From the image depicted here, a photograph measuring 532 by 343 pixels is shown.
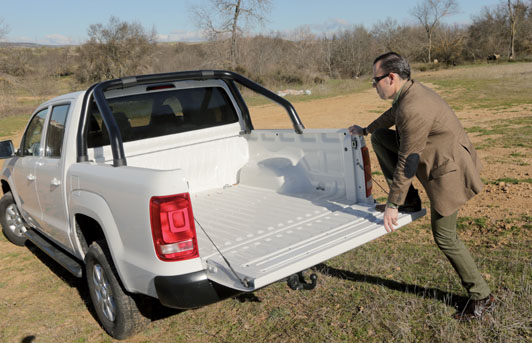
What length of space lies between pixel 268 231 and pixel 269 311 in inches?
29.4

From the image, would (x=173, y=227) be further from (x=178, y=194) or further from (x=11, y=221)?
(x=11, y=221)

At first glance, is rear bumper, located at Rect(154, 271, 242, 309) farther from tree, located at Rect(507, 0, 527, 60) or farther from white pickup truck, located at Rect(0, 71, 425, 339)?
tree, located at Rect(507, 0, 527, 60)

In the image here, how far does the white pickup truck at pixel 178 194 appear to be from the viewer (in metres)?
3.04

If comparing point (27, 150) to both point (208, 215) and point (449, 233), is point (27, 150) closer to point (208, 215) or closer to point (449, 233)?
point (208, 215)

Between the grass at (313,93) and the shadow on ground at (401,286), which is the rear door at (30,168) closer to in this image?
the shadow on ground at (401,286)

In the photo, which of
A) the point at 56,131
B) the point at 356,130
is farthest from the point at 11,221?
the point at 356,130

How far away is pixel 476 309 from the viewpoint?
11.5 ft

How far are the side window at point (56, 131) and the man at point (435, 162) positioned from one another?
2.85 metres

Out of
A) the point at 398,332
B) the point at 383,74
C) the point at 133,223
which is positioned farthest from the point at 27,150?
the point at 398,332

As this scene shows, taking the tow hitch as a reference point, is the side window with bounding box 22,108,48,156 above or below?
above

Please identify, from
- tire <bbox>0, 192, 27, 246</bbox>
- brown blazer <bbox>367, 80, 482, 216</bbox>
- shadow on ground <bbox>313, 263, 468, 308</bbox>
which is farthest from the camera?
tire <bbox>0, 192, 27, 246</bbox>

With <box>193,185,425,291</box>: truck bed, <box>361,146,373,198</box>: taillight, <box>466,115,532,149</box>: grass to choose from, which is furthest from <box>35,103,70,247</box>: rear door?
<box>466,115,532,149</box>: grass

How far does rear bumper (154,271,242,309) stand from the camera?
3.03 meters

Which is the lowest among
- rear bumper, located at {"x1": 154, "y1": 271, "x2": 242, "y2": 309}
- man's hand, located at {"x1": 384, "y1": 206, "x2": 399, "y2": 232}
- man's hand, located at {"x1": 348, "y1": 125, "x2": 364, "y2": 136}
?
rear bumper, located at {"x1": 154, "y1": 271, "x2": 242, "y2": 309}
